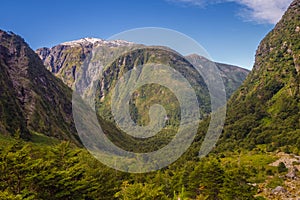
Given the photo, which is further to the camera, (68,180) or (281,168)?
(281,168)

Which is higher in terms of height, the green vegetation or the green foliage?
the green vegetation

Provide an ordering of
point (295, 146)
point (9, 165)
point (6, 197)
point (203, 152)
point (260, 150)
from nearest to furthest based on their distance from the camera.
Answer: point (6, 197) < point (9, 165) < point (295, 146) < point (260, 150) < point (203, 152)

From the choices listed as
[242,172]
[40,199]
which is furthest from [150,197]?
[242,172]

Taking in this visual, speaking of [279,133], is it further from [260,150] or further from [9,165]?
[9,165]

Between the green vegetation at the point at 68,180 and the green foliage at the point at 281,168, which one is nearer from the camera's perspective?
the green vegetation at the point at 68,180

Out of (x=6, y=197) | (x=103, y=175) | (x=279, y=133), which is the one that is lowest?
(x=279, y=133)

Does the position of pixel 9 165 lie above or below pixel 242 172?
above

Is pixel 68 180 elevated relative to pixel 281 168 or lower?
→ elevated

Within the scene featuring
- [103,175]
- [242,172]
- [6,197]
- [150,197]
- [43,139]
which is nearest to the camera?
[6,197]

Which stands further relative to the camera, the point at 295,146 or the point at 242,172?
the point at 295,146

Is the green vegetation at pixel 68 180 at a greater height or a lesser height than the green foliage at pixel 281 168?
greater

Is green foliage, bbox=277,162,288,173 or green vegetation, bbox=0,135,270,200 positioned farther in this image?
green foliage, bbox=277,162,288,173
